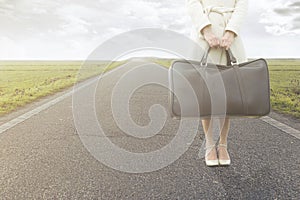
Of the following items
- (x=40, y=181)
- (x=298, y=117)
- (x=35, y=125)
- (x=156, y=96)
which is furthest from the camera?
(x=156, y=96)

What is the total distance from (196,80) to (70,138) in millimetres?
2090

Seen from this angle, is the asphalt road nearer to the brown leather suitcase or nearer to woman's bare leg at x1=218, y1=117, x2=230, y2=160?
woman's bare leg at x1=218, y1=117, x2=230, y2=160

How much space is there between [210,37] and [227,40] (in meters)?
0.13

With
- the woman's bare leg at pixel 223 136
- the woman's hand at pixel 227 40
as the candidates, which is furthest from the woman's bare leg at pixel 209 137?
the woman's hand at pixel 227 40

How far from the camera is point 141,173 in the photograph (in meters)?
3.15

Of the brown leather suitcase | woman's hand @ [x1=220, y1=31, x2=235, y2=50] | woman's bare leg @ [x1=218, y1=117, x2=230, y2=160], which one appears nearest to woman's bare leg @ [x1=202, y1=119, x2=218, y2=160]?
woman's bare leg @ [x1=218, y1=117, x2=230, y2=160]

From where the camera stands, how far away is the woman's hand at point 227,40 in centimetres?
296

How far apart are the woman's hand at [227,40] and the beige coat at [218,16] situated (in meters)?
0.06

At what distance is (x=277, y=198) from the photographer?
8.58 feet

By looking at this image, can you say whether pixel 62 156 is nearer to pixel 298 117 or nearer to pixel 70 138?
pixel 70 138

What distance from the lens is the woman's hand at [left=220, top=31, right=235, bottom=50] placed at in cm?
296

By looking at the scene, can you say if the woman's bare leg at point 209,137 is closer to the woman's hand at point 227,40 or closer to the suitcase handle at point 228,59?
the suitcase handle at point 228,59

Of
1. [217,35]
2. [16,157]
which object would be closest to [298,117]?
[217,35]

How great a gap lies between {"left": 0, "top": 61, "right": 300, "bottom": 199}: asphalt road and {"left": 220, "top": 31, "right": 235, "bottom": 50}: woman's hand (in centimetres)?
104
